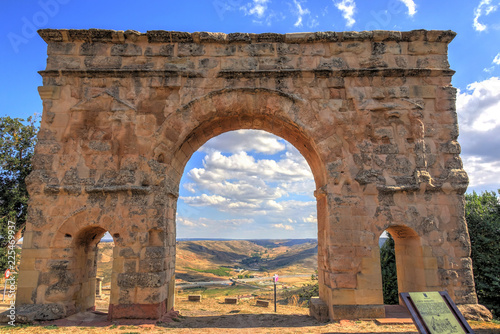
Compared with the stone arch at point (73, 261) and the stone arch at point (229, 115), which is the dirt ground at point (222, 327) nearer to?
the stone arch at point (73, 261)

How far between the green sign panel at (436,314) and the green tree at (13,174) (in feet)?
43.6

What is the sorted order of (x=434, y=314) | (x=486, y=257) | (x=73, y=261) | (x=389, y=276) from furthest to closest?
1. (x=389, y=276)
2. (x=486, y=257)
3. (x=73, y=261)
4. (x=434, y=314)

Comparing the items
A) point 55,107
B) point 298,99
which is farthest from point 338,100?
point 55,107

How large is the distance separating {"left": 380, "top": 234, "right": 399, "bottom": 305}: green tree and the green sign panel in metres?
5.52

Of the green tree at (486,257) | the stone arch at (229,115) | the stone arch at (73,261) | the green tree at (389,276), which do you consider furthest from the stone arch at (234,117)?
the green tree at (486,257)

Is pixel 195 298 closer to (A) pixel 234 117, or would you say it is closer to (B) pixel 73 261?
(B) pixel 73 261

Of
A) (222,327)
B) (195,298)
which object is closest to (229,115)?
(222,327)

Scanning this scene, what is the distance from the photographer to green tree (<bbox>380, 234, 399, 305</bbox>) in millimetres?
9059

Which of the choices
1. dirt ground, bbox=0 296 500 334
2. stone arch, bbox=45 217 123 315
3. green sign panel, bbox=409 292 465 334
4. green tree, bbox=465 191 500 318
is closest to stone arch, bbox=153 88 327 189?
stone arch, bbox=45 217 123 315

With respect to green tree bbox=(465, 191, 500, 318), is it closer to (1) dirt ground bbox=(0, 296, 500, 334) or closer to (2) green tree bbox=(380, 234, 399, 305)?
(2) green tree bbox=(380, 234, 399, 305)

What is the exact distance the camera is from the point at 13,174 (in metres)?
12.0

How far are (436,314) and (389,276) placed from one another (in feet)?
19.3

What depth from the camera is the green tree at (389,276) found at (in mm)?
9059

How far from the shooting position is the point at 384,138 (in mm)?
6871
